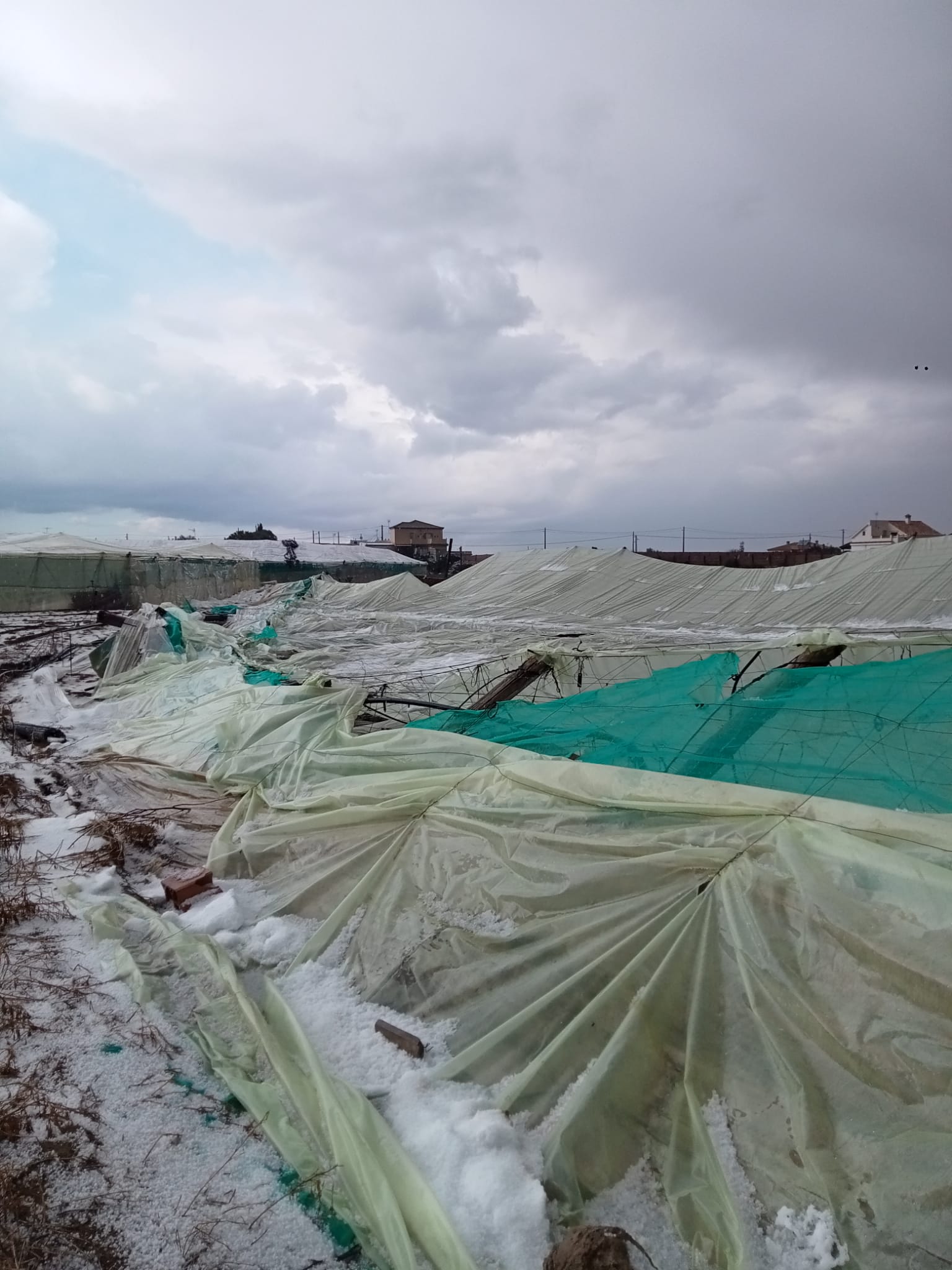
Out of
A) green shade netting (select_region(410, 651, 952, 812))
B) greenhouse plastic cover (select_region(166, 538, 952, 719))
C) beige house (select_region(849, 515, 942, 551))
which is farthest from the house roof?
green shade netting (select_region(410, 651, 952, 812))

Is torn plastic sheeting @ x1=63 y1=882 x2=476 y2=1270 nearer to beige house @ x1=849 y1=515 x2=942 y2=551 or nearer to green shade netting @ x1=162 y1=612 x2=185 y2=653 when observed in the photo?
green shade netting @ x1=162 y1=612 x2=185 y2=653

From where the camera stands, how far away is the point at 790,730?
380 cm

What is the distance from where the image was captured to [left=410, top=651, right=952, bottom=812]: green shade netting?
10.9ft

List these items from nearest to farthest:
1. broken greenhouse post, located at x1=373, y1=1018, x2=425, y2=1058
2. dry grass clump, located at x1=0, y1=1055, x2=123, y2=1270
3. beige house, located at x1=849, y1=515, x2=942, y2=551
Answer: dry grass clump, located at x1=0, y1=1055, x2=123, y2=1270, broken greenhouse post, located at x1=373, y1=1018, x2=425, y2=1058, beige house, located at x1=849, y1=515, x2=942, y2=551

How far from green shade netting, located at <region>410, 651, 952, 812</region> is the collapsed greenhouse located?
2cm

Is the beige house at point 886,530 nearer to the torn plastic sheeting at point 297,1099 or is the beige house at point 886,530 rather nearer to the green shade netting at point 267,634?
the green shade netting at point 267,634

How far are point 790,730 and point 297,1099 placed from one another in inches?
113

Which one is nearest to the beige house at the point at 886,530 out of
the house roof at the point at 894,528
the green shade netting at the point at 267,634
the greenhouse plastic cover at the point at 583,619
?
the house roof at the point at 894,528

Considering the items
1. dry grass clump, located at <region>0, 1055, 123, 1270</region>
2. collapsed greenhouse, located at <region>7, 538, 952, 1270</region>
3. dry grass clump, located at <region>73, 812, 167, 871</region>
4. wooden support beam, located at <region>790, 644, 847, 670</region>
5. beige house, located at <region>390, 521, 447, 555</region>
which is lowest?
dry grass clump, located at <region>73, 812, 167, 871</region>

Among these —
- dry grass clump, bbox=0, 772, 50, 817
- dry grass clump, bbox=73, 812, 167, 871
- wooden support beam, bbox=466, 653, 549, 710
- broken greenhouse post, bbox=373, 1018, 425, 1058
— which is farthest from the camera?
wooden support beam, bbox=466, 653, 549, 710

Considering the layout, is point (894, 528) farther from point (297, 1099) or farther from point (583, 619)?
point (297, 1099)

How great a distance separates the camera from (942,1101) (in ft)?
5.99

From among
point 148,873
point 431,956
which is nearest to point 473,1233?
point 431,956

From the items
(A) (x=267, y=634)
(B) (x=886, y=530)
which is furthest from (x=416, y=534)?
(A) (x=267, y=634)
